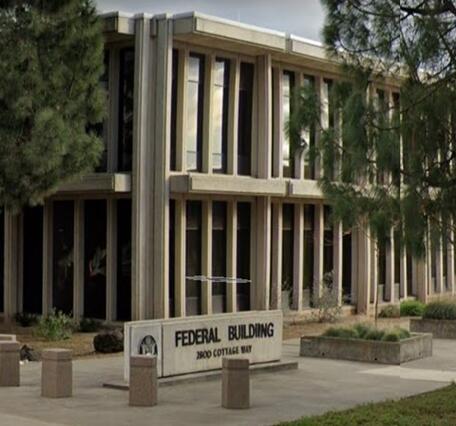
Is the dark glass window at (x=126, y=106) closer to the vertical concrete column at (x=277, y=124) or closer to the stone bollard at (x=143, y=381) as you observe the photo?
the vertical concrete column at (x=277, y=124)

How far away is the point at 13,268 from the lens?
91.9ft

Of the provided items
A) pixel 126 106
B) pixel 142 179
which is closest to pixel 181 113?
pixel 126 106

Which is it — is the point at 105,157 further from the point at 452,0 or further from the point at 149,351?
the point at 452,0

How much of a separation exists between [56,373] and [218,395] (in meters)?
2.42

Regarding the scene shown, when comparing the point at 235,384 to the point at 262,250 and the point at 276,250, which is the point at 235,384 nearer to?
the point at 262,250

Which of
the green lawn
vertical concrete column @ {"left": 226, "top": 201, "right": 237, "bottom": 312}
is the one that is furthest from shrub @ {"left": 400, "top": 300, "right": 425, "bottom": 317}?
the green lawn

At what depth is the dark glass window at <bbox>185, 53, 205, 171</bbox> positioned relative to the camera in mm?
25719

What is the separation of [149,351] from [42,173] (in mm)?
5088

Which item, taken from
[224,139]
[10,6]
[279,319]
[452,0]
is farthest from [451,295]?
[452,0]

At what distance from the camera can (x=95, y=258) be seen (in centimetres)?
2652

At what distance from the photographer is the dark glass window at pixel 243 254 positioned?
27.3 metres

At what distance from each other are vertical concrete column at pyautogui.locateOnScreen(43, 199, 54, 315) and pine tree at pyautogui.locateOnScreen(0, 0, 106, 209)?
7.84 m

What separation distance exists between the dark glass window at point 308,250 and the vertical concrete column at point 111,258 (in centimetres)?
638

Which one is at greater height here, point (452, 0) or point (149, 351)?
point (452, 0)
